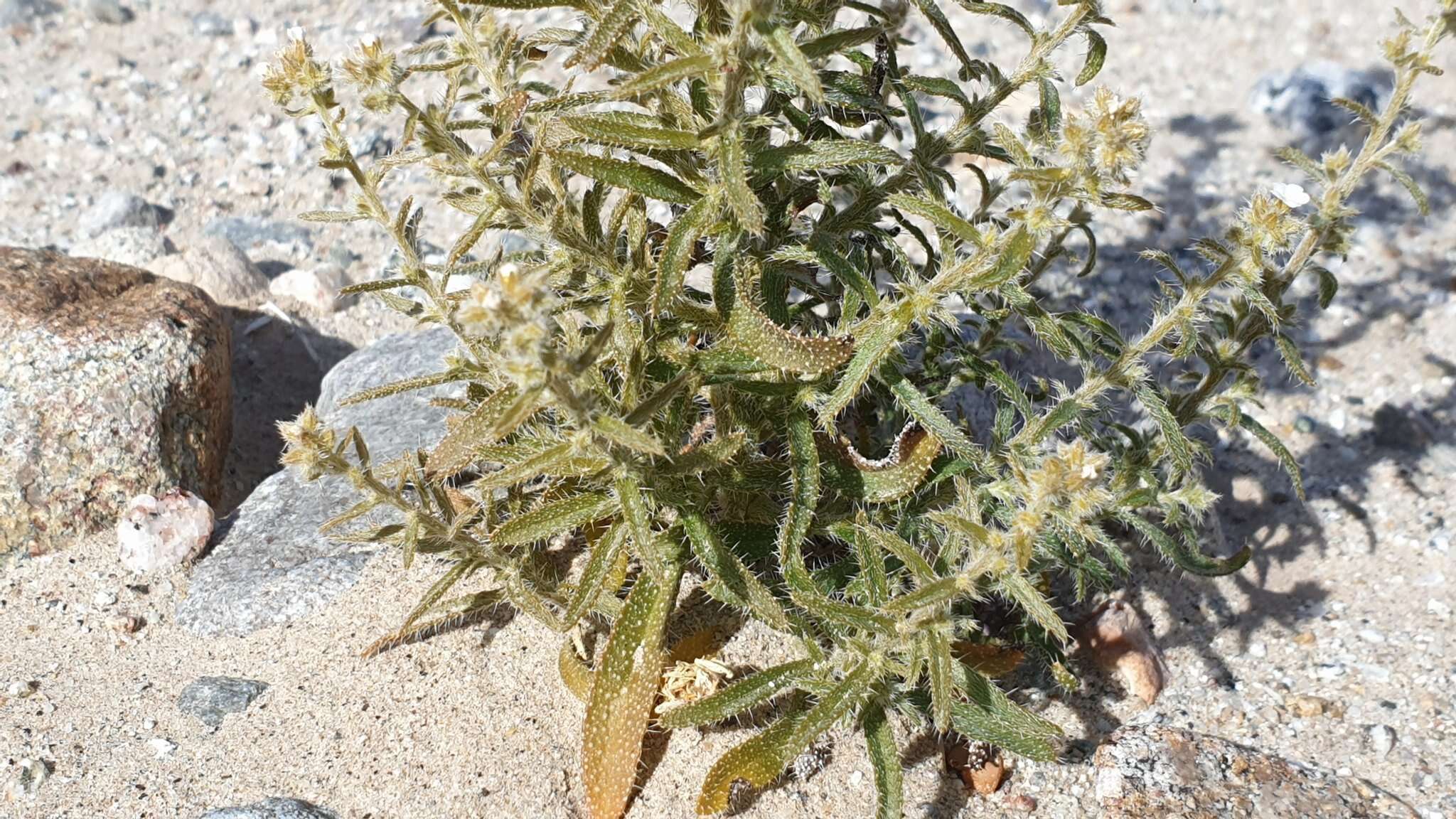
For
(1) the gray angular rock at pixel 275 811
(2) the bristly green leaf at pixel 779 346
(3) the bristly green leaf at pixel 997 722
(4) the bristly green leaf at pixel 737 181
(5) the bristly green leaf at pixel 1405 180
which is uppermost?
(4) the bristly green leaf at pixel 737 181

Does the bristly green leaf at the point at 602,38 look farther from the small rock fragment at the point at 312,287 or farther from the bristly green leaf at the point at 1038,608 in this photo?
the small rock fragment at the point at 312,287

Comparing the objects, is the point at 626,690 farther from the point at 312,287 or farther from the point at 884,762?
the point at 312,287

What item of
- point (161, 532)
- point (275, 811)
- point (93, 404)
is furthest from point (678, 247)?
point (93, 404)

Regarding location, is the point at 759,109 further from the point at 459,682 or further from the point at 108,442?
the point at 108,442

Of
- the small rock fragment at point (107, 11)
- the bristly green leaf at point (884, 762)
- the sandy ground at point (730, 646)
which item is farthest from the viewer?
the small rock fragment at point (107, 11)

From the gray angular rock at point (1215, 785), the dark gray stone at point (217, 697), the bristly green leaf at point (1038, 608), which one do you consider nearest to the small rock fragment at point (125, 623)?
the dark gray stone at point (217, 697)

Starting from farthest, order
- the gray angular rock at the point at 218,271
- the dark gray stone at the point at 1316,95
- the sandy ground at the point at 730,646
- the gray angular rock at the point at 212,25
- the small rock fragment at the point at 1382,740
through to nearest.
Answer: the gray angular rock at the point at 212,25
the dark gray stone at the point at 1316,95
the gray angular rock at the point at 218,271
the small rock fragment at the point at 1382,740
the sandy ground at the point at 730,646
